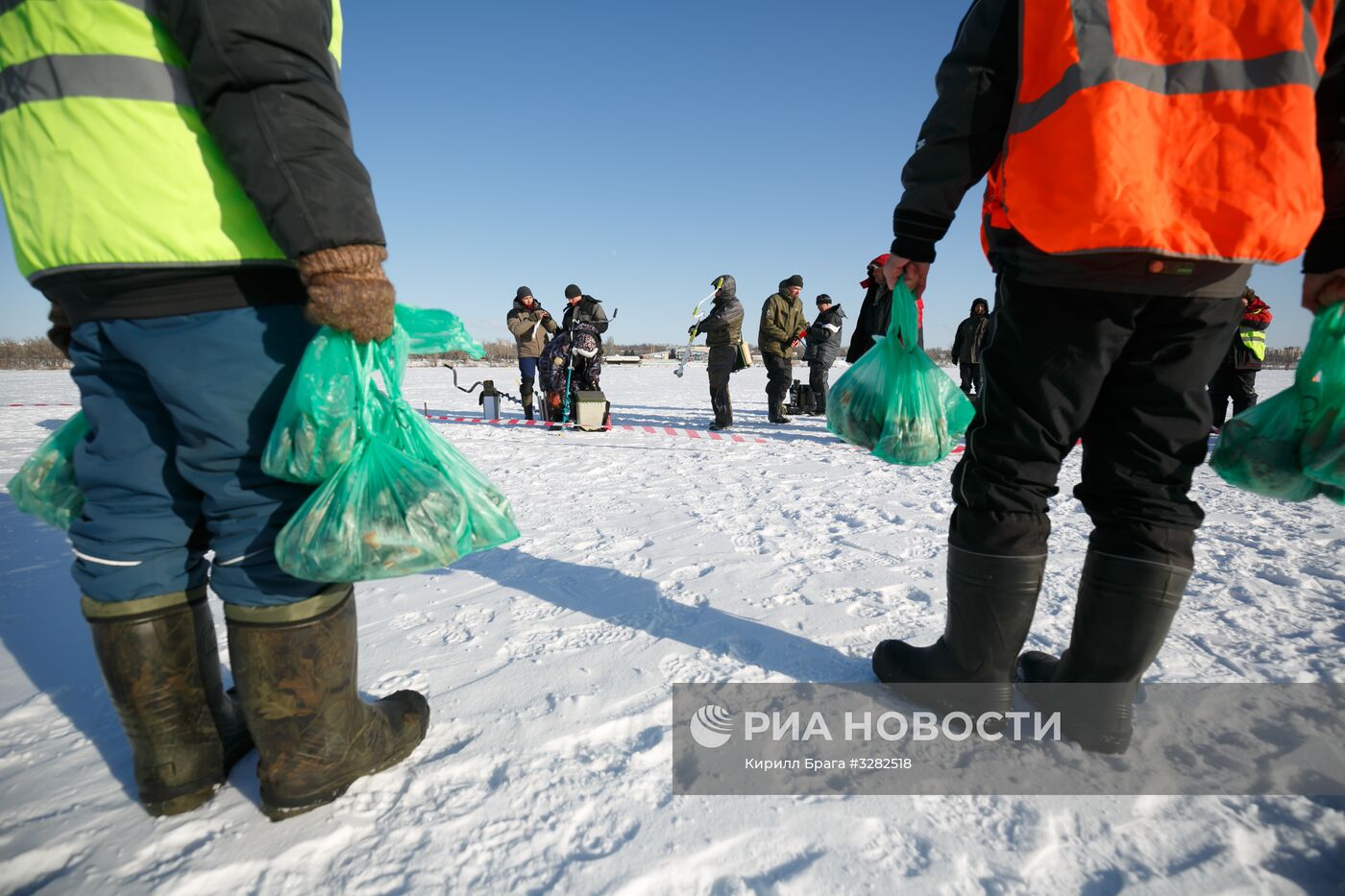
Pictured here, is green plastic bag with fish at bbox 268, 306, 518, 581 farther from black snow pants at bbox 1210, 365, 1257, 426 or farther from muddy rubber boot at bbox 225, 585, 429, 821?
black snow pants at bbox 1210, 365, 1257, 426

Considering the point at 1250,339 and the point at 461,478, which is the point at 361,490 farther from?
the point at 1250,339

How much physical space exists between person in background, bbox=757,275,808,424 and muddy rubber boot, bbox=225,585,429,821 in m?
6.68

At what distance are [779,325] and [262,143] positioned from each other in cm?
698

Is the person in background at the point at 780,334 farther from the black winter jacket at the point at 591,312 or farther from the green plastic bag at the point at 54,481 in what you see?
the green plastic bag at the point at 54,481

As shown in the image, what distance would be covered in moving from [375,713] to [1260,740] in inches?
76.3

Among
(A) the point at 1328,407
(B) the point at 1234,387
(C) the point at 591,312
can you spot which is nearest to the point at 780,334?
(C) the point at 591,312

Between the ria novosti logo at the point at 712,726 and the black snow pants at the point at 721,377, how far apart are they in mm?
5594

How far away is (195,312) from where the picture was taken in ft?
3.36

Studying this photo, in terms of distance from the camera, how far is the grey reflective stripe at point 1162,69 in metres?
0.97

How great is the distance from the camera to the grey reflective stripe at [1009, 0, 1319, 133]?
0.97m

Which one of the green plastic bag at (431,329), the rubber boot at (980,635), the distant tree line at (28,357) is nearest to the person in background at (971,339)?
the rubber boot at (980,635)

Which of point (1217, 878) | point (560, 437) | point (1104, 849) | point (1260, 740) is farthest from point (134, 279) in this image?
point (560, 437)

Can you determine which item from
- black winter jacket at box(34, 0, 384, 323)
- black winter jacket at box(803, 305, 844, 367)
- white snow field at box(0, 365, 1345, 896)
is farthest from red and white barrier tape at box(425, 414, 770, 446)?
black winter jacket at box(34, 0, 384, 323)

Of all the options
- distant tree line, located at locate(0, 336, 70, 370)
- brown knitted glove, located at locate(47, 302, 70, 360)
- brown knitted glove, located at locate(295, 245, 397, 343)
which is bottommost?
distant tree line, located at locate(0, 336, 70, 370)
